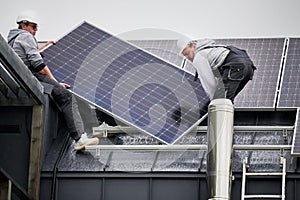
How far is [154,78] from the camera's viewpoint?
18.8 m

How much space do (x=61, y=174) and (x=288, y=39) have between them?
265 inches

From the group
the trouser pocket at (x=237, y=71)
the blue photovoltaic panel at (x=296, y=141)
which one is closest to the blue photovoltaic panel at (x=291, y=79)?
the trouser pocket at (x=237, y=71)

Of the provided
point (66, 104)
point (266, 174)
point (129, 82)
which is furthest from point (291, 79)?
point (66, 104)

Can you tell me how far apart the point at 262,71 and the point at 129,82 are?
298 cm

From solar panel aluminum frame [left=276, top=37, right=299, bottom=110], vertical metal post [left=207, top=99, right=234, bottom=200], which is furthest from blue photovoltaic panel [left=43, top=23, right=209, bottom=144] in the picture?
solar panel aluminum frame [left=276, top=37, right=299, bottom=110]

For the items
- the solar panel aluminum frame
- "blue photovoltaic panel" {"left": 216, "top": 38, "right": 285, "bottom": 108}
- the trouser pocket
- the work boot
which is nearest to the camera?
the work boot

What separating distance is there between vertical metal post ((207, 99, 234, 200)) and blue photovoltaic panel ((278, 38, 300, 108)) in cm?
253

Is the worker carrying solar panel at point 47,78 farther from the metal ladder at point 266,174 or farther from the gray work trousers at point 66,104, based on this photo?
the metal ladder at point 266,174

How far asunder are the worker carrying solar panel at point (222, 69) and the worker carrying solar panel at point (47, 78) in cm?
225

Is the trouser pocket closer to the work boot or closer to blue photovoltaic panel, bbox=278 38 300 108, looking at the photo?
blue photovoltaic panel, bbox=278 38 300 108

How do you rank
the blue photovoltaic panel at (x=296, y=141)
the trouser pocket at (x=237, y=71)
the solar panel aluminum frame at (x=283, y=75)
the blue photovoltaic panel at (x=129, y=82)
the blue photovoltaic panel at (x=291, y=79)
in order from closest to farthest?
the blue photovoltaic panel at (x=296, y=141)
the blue photovoltaic panel at (x=129, y=82)
the trouser pocket at (x=237, y=71)
the solar panel aluminum frame at (x=283, y=75)
the blue photovoltaic panel at (x=291, y=79)

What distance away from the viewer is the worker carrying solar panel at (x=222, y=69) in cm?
1791

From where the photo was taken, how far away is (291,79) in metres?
19.6

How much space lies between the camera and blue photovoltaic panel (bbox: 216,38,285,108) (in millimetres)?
18969
